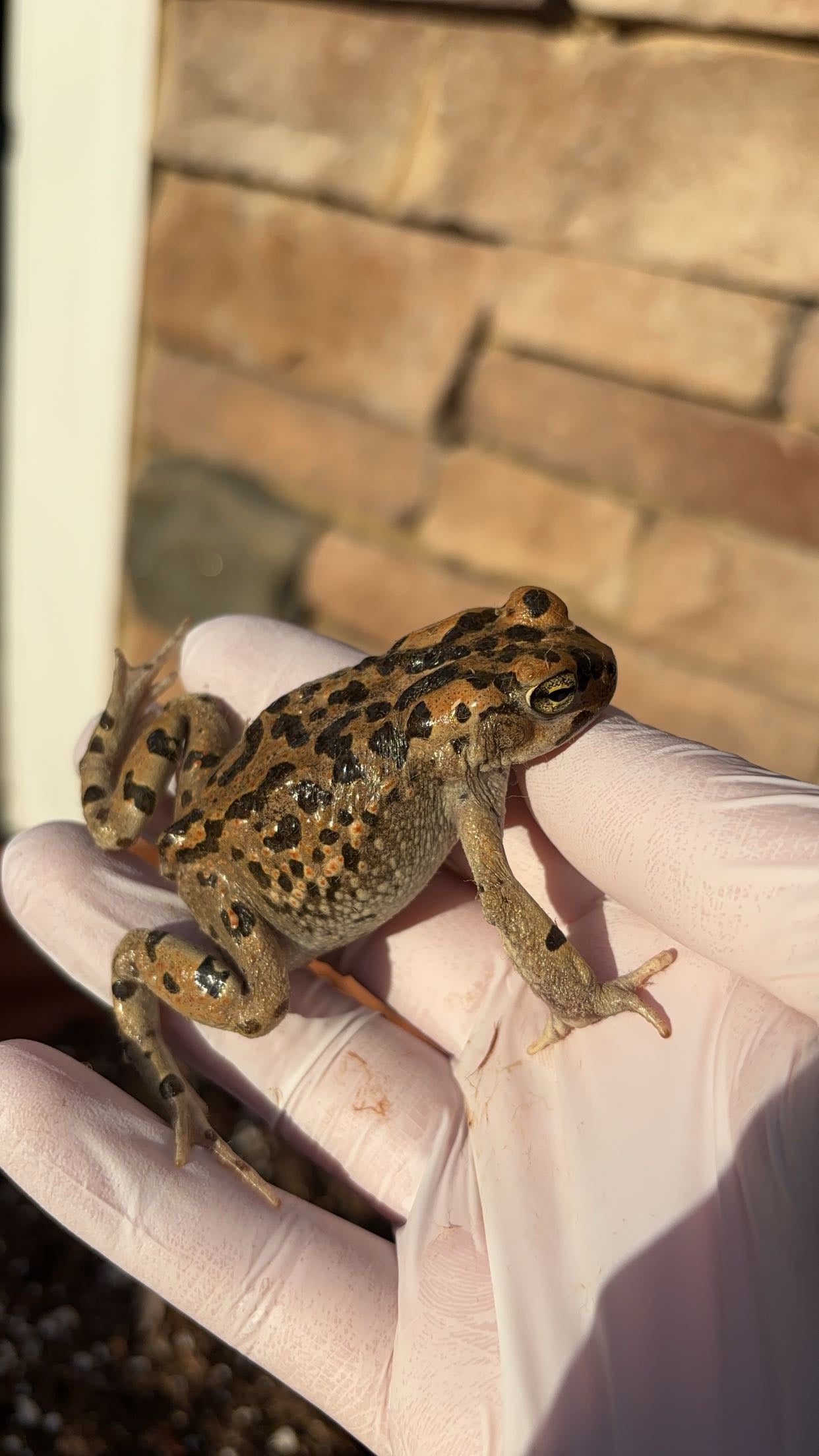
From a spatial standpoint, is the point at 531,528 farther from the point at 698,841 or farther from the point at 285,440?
the point at 698,841

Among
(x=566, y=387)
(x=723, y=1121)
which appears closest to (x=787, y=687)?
(x=566, y=387)

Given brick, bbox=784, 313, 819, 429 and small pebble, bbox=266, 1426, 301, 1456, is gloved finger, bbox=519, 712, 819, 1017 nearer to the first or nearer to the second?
brick, bbox=784, 313, 819, 429

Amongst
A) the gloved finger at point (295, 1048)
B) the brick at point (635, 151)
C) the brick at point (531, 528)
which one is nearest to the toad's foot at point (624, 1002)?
the gloved finger at point (295, 1048)

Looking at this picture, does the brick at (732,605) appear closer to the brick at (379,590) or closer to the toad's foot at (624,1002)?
the brick at (379,590)

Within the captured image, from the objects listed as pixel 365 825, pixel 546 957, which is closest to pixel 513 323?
pixel 365 825

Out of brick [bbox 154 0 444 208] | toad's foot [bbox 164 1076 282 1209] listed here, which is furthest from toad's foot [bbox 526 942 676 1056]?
brick [bbox 154 0 444 208]

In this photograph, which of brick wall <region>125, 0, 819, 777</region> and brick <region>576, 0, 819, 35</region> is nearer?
brick <region>576, 0, 819, 35</region>
